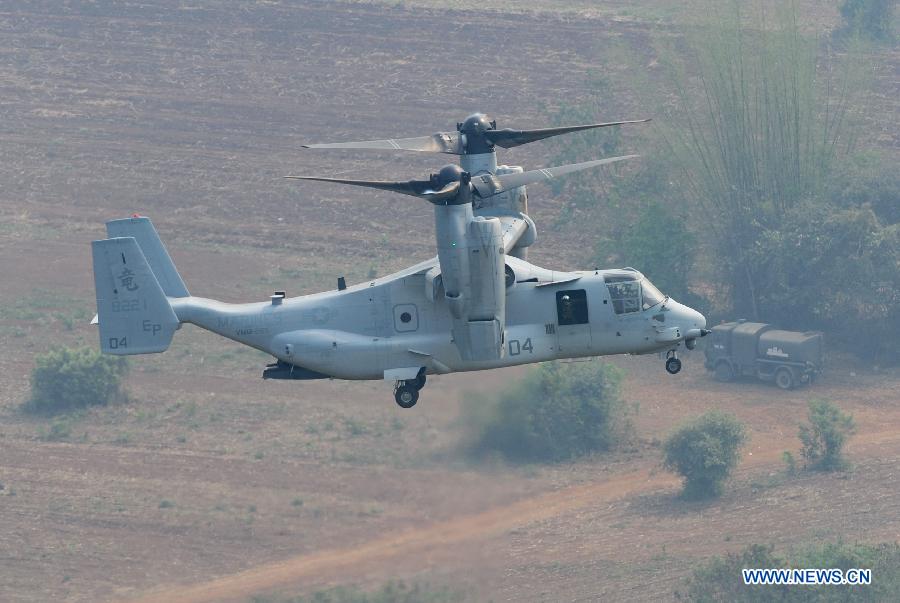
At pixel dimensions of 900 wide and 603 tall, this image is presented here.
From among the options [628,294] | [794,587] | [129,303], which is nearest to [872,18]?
[794,587]

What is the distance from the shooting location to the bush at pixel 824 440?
70.0 m

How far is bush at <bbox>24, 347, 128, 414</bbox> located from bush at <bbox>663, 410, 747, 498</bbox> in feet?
80.9

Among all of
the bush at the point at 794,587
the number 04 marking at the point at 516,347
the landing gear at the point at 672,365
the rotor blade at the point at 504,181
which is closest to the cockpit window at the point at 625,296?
the landing gear at the point at 672,365

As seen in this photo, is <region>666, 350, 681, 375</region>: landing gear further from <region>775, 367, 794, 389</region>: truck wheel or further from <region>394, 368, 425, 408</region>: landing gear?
<region>775, 367, 794, 389</region>: truck wheel

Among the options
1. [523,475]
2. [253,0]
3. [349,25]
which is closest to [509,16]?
[349,25]

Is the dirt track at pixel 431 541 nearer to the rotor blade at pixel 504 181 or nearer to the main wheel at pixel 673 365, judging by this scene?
the main wheel at pixel 673 365

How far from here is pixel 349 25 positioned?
113625 mm

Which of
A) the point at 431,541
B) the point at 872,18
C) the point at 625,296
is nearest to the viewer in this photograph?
the point at 625,296

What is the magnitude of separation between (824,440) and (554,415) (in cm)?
1379

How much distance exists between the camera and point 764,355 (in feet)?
259

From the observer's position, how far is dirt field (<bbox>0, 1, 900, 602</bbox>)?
58938mm

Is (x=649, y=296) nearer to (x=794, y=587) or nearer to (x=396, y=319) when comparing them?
(x=396, y=319)

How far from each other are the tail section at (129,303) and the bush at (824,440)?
3275cm

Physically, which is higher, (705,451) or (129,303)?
(129,303)
